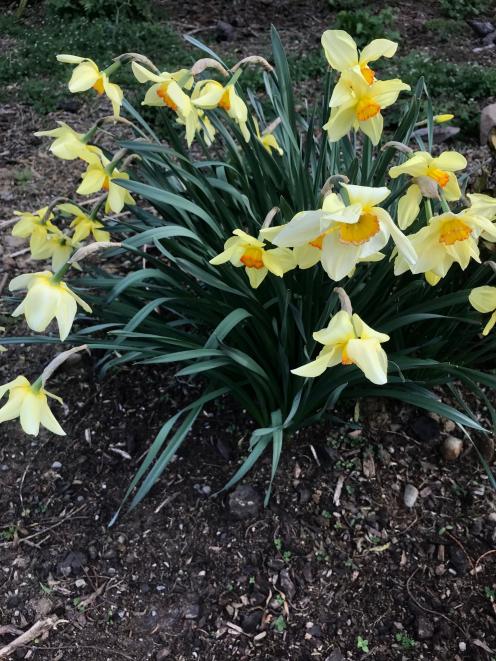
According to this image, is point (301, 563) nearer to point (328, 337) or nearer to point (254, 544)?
point (254, 544)

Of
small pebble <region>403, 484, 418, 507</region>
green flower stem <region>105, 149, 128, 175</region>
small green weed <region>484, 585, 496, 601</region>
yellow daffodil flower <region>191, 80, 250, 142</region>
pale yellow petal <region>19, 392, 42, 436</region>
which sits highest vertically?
yellow daffodil flower <region>191, 80, 250, 142</region>

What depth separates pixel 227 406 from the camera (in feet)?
8.45

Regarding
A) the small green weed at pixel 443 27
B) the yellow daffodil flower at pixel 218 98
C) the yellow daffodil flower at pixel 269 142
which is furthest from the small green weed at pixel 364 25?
the yellow daffodil flower at pixel 218 98

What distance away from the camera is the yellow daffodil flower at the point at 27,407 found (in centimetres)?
183

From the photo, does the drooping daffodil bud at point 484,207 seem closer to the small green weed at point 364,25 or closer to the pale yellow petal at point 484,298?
the pale yellow petal at point 484,298

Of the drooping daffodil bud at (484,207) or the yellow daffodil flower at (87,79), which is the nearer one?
the drooping daffodil bud at (484,207)

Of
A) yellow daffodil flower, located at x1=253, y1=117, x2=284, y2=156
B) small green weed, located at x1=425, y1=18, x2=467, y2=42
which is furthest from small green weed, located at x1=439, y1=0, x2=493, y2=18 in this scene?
yellow daffodil flower, located at x1=253, y1=117, x2=284, y2=156

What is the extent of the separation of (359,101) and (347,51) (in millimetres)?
138

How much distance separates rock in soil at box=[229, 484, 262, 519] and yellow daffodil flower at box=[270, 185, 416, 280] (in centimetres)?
108

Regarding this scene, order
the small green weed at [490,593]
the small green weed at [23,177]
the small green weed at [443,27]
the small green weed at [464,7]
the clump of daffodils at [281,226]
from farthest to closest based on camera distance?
the small green weed at [464,7] → the small green weed at [443,27] → the small green weed at [23,177] → the small green weed at [490,593] → the clump of daffodils at [281,226]

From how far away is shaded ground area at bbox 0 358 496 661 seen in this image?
203 centimetres

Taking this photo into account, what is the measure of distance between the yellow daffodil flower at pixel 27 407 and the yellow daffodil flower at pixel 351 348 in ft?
2.57

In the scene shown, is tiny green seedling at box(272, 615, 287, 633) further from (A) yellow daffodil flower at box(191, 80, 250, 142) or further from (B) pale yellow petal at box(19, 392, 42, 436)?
(A) yellow daffodil flower at box(191, 80, 250, 142)

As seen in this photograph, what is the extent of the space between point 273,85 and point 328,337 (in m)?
1.42
